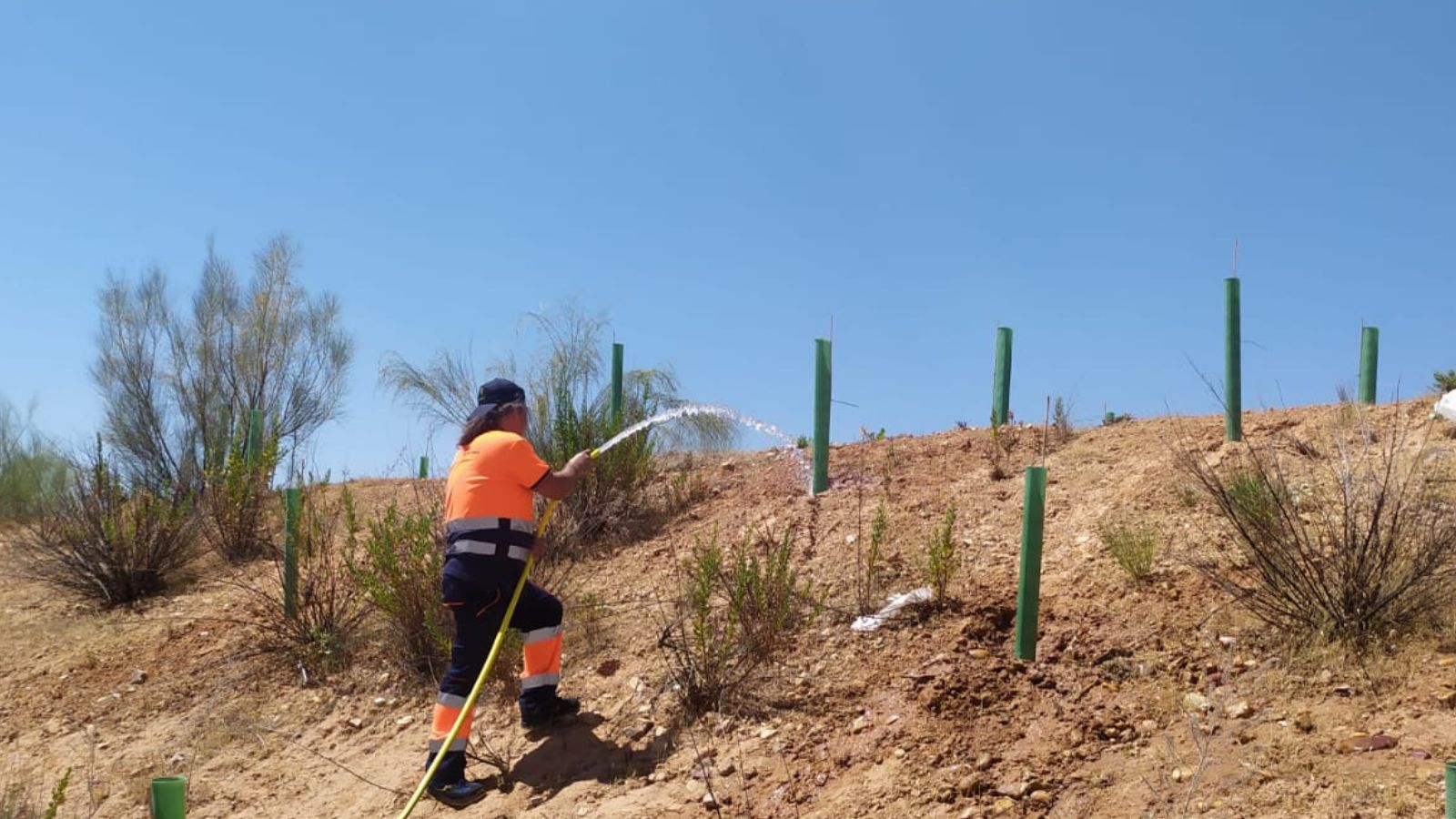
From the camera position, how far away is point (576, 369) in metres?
10.9

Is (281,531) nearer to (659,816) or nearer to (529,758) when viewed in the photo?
(529,758)

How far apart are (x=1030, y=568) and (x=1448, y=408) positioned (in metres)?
4.31

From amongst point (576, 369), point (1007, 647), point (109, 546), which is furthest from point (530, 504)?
point (109, 546)

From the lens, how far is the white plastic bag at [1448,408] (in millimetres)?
8305

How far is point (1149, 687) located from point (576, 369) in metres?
6.54

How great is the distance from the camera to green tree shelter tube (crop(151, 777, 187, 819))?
4.48 meters

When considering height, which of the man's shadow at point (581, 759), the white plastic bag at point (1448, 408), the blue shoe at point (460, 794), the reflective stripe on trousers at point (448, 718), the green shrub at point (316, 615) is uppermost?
the white plastic bag at point (1448, 408)

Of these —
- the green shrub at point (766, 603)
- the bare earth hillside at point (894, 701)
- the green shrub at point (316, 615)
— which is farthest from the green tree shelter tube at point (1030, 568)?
the green shrub at point (316, 615)

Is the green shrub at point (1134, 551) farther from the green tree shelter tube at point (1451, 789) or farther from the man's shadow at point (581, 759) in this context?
the green tree shelter tube at point (1451, 789)

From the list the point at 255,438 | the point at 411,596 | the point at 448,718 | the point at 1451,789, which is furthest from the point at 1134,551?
A: the point at 255,438

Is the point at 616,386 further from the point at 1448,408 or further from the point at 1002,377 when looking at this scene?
the point at 1448,408

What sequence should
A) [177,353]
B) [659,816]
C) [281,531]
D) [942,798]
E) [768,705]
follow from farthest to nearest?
[177,353] < [281,531] < [768,705] < [659,816] < [942,798]

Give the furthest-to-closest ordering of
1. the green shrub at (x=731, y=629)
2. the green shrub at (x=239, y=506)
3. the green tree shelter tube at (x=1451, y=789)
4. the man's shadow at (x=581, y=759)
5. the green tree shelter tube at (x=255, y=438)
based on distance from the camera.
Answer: the green tree shelter tube at (x=255, y=438), the green shrub at (x=239, y=506), the green shrub at (x=731, y=629), the man's shadow at (x=581, y=759), the green tree shelter tube at (x=1451, y=789)

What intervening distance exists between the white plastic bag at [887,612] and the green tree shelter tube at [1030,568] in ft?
2.71
